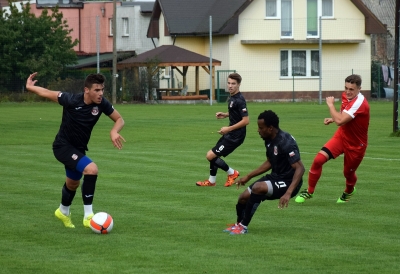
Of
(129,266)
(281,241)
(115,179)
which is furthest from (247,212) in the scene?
(115,179)

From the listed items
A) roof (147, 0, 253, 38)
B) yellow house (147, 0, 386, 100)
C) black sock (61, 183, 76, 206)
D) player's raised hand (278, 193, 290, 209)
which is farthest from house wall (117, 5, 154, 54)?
player's raised hand (278, 193, 290, 209)

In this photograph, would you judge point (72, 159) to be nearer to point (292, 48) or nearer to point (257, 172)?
point (257, 172)

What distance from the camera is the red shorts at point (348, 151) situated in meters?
12.6

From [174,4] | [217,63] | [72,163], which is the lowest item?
[72,163]

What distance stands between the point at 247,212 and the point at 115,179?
593 cm

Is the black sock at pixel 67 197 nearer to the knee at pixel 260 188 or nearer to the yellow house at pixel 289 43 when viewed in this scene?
the knee at pixel 260 188

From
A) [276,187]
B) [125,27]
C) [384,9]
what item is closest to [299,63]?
[125,27]

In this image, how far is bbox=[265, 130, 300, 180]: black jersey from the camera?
380 inches

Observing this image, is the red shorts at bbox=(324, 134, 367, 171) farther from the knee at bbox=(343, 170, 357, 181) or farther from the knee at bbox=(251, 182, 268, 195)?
the knee at bbox=(251, 182, 268, 195)

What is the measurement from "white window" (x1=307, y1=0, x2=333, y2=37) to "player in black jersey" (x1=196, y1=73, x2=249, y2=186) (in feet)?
131

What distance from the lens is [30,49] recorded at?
5209 centimetres

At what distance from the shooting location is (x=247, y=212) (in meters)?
9.67

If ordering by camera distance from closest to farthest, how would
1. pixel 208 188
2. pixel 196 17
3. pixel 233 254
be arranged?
pixel 233 254, pixel 208 188, pixel 196 17

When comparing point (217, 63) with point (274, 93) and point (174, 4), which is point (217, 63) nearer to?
point (274, 93)
